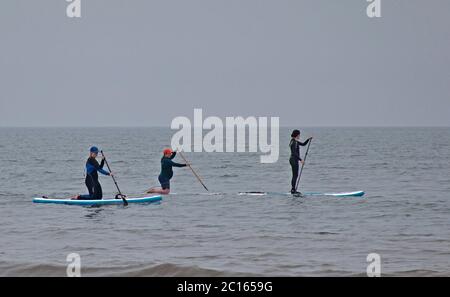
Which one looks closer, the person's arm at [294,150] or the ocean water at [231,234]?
the ocean water at [231,234]

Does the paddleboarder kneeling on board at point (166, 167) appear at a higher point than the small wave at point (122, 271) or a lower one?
higher

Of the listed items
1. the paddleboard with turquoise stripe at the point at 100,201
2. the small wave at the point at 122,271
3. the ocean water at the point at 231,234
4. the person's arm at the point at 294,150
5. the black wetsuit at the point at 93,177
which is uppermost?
the person's arm at the point at 294,150

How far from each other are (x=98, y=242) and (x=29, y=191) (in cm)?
1477

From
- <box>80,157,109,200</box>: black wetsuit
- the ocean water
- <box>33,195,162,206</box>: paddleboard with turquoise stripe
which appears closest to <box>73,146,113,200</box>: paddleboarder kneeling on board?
<box>80,157,109,200</box>: black wetsuit

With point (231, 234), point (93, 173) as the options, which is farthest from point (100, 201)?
point (231, 234)

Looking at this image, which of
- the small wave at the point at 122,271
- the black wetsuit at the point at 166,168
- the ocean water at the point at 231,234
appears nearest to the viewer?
the small wave at the point at 122,271

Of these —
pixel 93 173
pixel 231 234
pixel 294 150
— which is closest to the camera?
pixel 231 234

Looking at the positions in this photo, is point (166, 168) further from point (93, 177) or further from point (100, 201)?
point (93, 177)

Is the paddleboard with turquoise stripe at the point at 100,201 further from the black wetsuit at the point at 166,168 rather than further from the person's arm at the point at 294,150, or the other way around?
the person's arm at the point at 294,150

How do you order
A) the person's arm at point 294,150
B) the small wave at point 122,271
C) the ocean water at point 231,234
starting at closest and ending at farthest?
the small wave at point 122,271
the ocean water at point 231,234
the person's arm at point 294,150

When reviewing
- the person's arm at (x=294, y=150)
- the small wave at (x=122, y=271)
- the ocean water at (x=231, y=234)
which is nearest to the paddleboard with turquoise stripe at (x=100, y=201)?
the ocean water at (x=231, y=234)

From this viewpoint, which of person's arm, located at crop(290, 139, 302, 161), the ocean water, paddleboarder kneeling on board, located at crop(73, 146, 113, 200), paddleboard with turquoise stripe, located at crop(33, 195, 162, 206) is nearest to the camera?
the ocean water

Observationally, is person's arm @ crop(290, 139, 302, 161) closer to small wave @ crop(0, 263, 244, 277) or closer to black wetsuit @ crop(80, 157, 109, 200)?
black wetsuit @ crop(80, 157, 109, 200)
